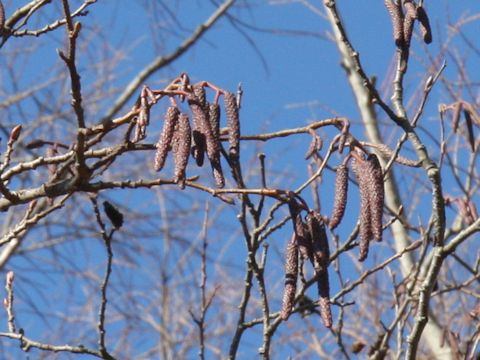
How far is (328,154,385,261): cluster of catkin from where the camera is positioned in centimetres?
206

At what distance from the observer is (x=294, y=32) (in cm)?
658

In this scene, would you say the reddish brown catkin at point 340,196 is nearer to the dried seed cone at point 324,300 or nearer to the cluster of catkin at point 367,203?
the cluster of catkin at point 367,203

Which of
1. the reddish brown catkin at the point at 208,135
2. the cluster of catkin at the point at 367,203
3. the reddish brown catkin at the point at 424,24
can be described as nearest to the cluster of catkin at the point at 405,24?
the reddish brown catkin at the point at 424,24

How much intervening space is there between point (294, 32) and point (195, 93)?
4493mm

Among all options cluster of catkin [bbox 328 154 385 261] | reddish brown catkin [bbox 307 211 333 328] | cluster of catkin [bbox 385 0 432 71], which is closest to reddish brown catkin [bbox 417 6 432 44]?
cluster of catkin [bbox 385 0 432 71]

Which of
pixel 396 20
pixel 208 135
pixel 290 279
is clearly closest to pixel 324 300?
pixel 290 279

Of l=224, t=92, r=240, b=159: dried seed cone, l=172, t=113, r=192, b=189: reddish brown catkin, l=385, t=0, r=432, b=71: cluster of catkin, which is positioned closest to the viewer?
l=172, t=113, r=192, b=189: reddish brown catkin

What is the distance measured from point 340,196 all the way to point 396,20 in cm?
48

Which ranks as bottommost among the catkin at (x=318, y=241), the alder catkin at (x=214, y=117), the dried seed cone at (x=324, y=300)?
the dried seed cone at (x=324, y=300)

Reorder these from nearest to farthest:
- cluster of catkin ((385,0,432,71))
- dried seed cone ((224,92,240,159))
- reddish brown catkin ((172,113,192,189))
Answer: reddish brown catkin ((172,113,192,189))
dried seed cone ((224,92,240,159))
cluster of catkin ((385,0,432,71))

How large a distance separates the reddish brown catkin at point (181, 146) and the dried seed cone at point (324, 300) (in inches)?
12.4

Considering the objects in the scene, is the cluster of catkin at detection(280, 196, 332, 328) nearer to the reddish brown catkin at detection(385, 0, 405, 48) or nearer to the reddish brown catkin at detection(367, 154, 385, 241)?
the reddish brown catkin at detection(367, 154, 385, 241)

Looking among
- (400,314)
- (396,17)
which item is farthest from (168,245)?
(396,17)

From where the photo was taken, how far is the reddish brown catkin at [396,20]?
93.4 inches
